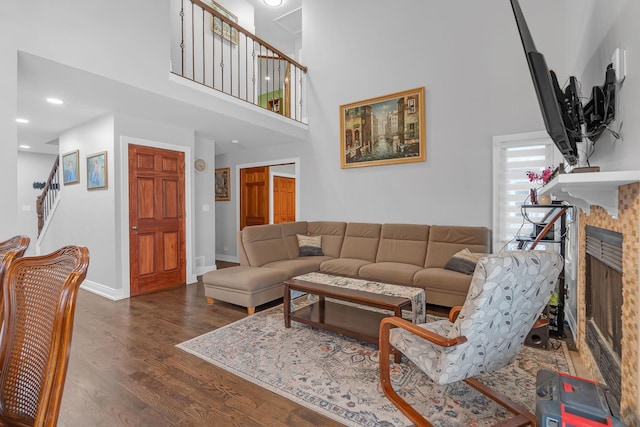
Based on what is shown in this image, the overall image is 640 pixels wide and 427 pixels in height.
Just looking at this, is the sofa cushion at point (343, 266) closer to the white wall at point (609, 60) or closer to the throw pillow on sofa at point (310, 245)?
the throw pillow on sofa at point (310, 245)

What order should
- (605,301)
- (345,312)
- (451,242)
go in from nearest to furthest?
1. (605,301)
2. (345,312)
3. (451,242)

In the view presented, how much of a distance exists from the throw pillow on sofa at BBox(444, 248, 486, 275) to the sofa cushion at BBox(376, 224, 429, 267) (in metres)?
0.49

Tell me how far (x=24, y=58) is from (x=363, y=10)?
14.5 ft

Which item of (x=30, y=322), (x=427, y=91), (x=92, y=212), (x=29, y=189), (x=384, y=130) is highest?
(x=427, y=91)

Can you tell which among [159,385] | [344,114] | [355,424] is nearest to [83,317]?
[159,385]

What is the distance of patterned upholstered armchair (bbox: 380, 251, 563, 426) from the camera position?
4.99ft

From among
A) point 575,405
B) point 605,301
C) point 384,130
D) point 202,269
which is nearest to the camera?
point 575,405

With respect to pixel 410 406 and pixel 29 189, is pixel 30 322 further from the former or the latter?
pixel 29 189

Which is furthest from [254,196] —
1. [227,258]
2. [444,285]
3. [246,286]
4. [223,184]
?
[444,285]

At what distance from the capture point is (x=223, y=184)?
6938mm

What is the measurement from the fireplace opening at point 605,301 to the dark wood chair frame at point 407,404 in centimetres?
48

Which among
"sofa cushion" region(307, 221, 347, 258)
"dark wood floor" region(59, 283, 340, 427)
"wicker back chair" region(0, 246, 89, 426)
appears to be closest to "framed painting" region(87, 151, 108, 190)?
"dark wood floor" region(59, 283, 340, 427)

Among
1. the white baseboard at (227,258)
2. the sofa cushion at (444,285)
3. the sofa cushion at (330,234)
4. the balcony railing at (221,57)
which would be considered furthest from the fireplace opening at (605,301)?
the white baseboard at (227,258)

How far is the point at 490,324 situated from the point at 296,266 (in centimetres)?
284
